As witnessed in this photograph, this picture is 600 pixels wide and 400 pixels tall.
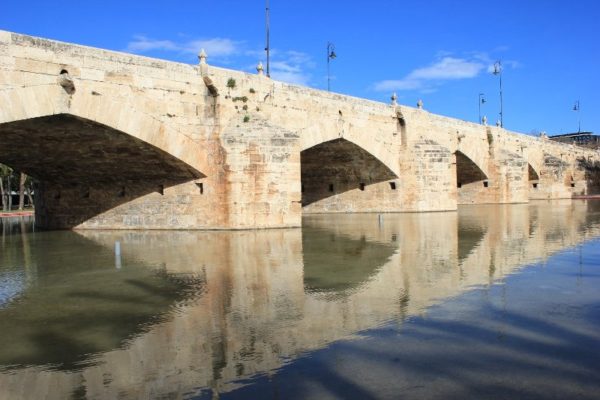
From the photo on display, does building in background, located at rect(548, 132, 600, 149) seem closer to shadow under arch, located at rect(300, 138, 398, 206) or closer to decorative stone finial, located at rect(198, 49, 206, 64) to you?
shadow under arch, located at rect(300, 138, 398, 206)

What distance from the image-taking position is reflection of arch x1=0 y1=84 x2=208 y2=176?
465 inches

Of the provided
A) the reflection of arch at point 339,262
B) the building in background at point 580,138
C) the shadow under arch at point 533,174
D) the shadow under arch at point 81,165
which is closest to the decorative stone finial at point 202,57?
the shadow under arch at point 81,165

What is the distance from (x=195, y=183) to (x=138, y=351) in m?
11.7

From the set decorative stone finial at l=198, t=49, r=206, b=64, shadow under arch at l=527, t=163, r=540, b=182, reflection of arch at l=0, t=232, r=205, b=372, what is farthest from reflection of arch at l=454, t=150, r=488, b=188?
reflection of arch at l=0, t=232, r=205, b=372

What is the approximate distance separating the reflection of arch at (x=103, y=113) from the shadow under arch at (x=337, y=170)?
7678 millimetres

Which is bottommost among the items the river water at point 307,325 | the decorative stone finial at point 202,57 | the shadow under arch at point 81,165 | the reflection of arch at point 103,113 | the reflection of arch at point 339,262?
the river water at point 307,325

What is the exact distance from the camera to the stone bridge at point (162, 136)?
1258cm

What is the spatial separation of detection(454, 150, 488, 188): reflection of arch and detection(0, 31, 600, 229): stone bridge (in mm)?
9683

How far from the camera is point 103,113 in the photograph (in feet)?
43.5

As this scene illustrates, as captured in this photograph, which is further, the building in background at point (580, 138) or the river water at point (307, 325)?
the building in background at point (580, 138)

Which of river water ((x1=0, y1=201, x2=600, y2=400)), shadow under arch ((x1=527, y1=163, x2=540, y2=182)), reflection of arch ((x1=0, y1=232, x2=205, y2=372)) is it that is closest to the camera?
river water ((x1=0, y1=201, x2=600, y2=400))

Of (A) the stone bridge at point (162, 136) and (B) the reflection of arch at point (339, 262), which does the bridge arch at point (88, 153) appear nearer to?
(A) the stone bridge at point (162, 136)

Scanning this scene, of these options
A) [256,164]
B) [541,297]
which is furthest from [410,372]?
[256,164]

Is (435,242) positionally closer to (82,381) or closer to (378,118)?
→ (82,381)
